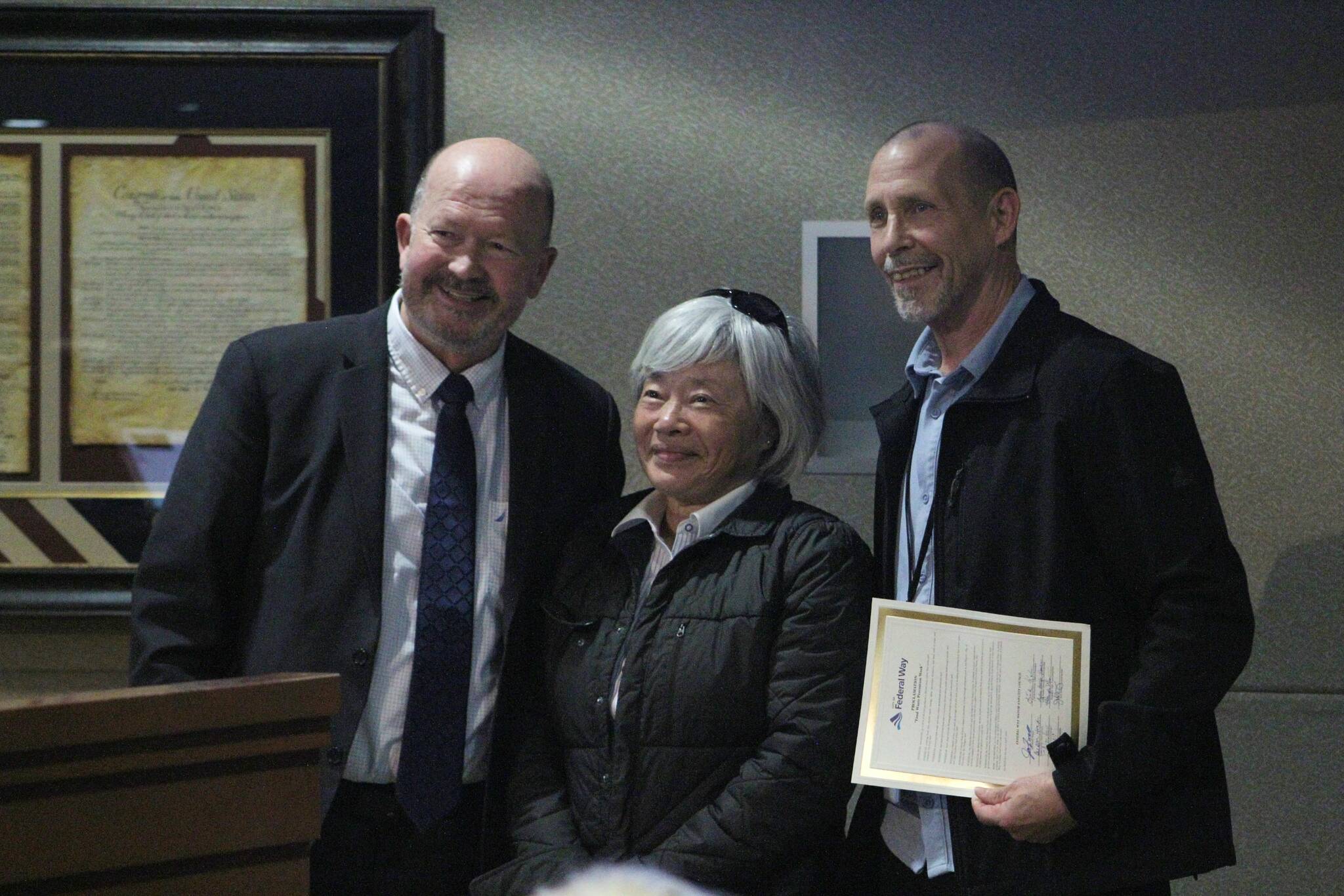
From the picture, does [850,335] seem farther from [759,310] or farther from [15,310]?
[15,310]

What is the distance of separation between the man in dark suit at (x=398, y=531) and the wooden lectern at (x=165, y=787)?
1033 millimetres

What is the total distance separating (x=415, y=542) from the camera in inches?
69.5

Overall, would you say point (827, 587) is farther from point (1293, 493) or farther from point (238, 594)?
point (1293, 493)

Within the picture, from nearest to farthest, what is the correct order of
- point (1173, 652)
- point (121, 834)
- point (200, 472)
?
point (121, 834) → point (1173, 652) → point (200, 472)

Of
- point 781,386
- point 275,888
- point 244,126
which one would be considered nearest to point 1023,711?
point 781,386

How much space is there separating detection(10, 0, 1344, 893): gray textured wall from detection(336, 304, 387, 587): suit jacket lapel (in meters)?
0.68

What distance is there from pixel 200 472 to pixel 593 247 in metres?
0.90

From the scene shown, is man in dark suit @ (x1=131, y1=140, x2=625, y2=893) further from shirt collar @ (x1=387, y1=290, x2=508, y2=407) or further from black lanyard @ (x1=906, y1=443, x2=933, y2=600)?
black lanyard @ (x1=906, y1=443, x2=933, y2=600)

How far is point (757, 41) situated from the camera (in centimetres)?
233

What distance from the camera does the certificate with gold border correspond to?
1.49 m

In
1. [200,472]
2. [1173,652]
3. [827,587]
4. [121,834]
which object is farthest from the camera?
[200,472]

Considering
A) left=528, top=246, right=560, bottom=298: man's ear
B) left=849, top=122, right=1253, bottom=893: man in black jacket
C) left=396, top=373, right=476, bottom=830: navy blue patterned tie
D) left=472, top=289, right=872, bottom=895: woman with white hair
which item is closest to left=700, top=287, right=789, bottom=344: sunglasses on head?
left=472, top=289, right=872, bottom=895: woman with white hair

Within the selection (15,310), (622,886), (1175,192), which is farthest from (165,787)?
(1175,192)
